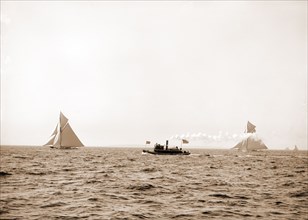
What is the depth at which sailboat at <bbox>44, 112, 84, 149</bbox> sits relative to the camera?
374 ft

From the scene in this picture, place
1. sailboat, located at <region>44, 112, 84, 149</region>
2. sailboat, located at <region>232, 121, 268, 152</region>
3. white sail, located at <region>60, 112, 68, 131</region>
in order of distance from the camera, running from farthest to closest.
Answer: sailboat, located at <region>232, 121, 268, 152</region> < white sail, located at <region>60, 112, 68, 131</region> < sailboat, located at <region>44, 112, 84, 149</region>

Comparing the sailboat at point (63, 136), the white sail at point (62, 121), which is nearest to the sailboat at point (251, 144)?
the sailboat at point (63, 136)

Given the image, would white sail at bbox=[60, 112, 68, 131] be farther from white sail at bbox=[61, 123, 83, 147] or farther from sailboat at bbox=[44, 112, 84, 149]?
white sail at bbox=[61, 123, 83, 147]

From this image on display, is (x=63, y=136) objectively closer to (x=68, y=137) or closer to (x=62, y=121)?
(x=68, y=137)

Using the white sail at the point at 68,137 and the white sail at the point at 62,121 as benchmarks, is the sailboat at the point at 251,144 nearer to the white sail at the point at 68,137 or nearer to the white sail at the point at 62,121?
the white sail at the point at 68,137

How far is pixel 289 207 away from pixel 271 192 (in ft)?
19.0

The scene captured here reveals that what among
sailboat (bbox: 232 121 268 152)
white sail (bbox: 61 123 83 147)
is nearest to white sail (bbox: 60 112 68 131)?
white sail (bbox: 61 123 83 147)

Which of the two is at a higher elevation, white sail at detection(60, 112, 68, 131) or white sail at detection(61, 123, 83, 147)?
white sail at detection(60, 112, 68, 131)

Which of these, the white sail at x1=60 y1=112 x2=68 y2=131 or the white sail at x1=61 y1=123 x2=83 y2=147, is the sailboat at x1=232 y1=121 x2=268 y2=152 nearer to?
the white sail at x1=61 y1=123 x2=83 y2=147

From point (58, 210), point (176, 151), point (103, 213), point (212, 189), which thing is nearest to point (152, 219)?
point (103, 213)

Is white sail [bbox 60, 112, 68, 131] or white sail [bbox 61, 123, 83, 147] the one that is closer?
white sail [bbox 61, 123, 83, 147]

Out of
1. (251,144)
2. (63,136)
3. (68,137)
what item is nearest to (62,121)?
(63,136)

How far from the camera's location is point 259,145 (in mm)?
143750

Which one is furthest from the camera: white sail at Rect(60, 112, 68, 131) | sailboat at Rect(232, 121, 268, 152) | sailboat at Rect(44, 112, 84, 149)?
sailboat at Rect(232, 121, 268, 152)
